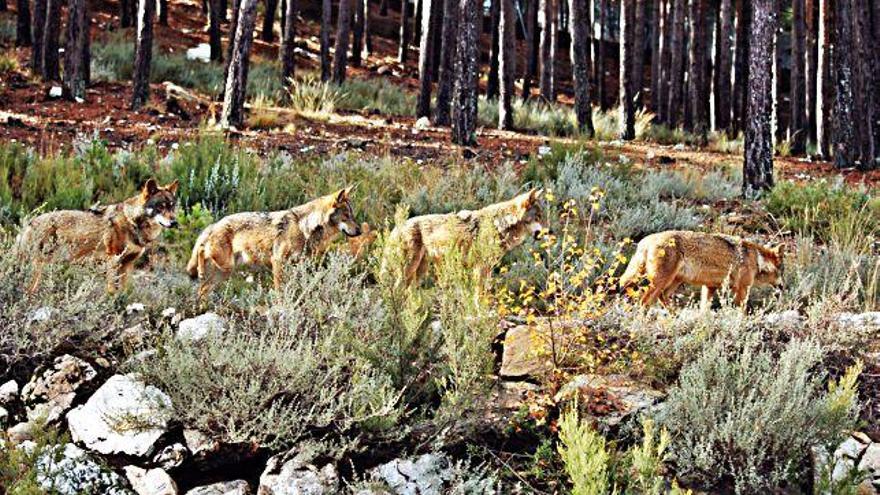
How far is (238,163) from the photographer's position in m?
11.0

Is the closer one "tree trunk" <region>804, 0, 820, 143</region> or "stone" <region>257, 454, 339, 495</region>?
"stone" <region>257, 454, 339, 495</region>

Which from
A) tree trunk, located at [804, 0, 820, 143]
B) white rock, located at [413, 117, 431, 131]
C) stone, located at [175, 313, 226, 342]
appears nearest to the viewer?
stone, located at [175, 313, 226, 342]

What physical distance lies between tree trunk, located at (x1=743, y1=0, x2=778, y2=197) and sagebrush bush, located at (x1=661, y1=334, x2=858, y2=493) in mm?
8044

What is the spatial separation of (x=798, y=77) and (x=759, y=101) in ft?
50.5

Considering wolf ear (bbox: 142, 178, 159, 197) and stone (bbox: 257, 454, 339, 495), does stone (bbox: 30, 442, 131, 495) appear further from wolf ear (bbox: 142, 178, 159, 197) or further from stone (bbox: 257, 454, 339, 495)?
wolf ear (bbox: 142, 178, 159, 197)

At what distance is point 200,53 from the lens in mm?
32688

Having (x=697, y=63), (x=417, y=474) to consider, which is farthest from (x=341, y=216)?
(x=697, y=63)

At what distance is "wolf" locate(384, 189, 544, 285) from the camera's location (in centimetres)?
725

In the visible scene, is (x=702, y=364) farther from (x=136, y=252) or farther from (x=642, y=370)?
(x=136, y=252)

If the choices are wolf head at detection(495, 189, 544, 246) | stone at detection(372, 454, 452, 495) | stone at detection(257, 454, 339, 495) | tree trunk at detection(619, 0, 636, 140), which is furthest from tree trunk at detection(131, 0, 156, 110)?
stone at detection(372, 454, 452, 495)

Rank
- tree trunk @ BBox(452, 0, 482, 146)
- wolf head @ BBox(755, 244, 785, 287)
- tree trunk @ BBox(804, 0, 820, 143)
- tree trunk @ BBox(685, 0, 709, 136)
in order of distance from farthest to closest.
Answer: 1. tree trunk @ BBox(685, 0, 709, 136)
2. tree trunk @ BBox(804, 0, 820, 143)
3. tree trunk @ BBox(452, 0, 482, 146)
4. wolf head @ BBox(755, 244, 785, 287)

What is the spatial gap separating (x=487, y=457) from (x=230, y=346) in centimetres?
167

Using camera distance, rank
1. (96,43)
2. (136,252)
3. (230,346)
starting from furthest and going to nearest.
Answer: (96,43) → (136,252) → (230,346)

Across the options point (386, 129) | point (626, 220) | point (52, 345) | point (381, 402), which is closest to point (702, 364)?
point (381, 402)
